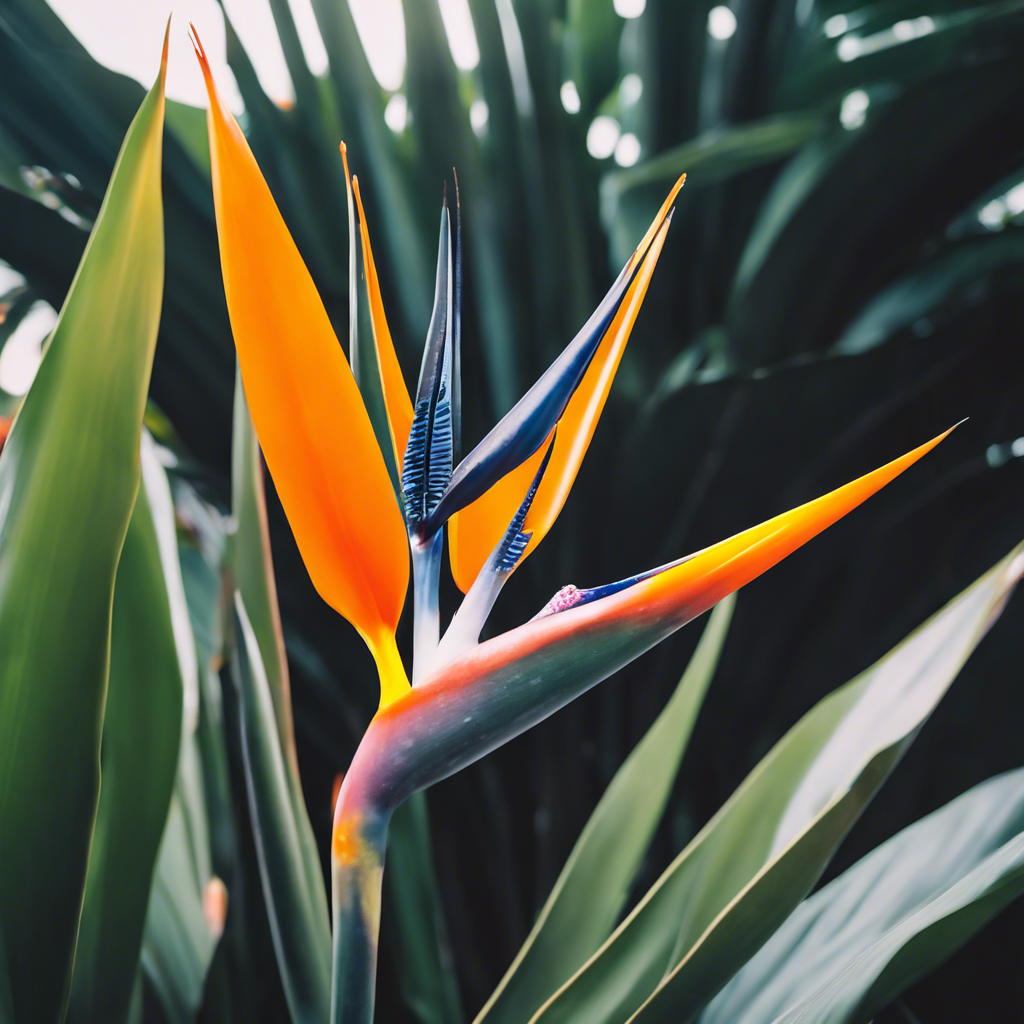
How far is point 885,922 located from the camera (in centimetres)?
26

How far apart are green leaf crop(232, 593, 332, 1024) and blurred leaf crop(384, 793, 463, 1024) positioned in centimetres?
10

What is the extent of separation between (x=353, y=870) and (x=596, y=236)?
0.43 meters

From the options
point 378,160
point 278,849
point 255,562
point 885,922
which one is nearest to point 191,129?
point 378,160

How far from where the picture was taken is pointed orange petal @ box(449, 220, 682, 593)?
199 mm

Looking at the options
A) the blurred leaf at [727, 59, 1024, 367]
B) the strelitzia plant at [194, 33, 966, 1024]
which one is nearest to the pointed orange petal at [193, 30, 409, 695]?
the strelitzia plant at [194, 33, 966, 1024]

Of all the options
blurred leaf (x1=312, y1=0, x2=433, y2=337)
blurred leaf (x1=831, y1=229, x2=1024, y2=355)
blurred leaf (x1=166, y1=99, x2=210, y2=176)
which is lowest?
blurred leaf (x1=831, y1=229, x2=1024, y2=355)

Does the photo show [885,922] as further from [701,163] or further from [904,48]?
[904,48]

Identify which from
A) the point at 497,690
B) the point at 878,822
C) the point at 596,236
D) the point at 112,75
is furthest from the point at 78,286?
the point at 878,822

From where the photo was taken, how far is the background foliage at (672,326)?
392 mm

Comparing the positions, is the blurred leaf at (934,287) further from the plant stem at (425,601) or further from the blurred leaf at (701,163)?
the plant stem at (425,601)

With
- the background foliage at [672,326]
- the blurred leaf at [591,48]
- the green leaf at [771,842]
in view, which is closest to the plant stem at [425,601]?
the green leaf at [771,842]

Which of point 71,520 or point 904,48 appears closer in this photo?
point 71,520

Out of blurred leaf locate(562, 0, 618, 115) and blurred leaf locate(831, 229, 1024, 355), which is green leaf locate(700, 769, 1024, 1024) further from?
blurred leaf locate(562, 0, 618, 115)

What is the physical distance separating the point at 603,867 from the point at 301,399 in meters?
0.26
